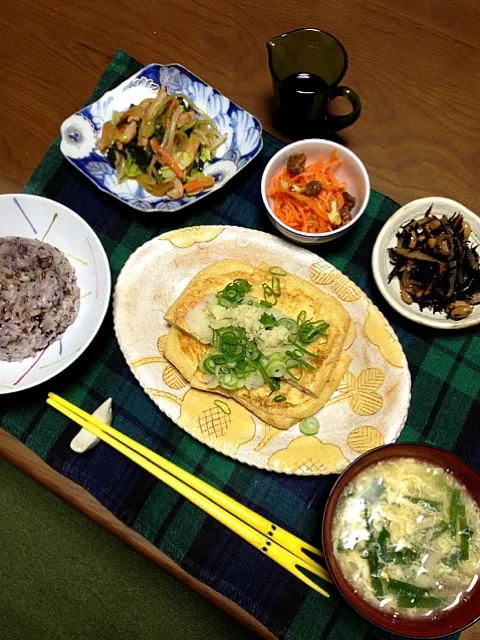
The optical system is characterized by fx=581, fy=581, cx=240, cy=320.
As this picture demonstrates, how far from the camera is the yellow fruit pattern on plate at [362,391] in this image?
2.33 metres

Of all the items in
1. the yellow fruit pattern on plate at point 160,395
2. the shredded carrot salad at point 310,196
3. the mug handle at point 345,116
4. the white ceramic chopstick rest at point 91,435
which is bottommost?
the white ceramic chopstick rest at point 91,435

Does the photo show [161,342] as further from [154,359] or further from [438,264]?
[438,264]

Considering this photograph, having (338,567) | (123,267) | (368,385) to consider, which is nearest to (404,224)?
(368,385)

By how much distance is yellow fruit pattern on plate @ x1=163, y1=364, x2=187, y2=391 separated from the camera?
2375 mm

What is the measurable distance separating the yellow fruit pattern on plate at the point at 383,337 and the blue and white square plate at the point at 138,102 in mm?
843

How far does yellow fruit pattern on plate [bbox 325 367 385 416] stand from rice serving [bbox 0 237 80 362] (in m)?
1.15

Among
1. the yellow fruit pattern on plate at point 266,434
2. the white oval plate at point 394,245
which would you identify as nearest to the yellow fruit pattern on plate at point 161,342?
the yellow fruit pattern on plate at point 266,434

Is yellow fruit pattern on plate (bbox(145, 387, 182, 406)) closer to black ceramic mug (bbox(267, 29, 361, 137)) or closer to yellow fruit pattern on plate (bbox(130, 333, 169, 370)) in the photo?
yellow fruit pattern on plate (bbox(130, 333, 169, 370))

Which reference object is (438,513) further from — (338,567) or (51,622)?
(51,622)

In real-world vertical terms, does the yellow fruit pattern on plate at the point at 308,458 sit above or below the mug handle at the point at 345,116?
below

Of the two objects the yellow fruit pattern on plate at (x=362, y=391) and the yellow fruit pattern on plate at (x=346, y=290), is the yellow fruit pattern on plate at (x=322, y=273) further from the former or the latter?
the yellow fruit pattern on plate at (x=362, y=391)

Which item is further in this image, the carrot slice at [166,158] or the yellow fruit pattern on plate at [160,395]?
the carrot slice at [166,158]

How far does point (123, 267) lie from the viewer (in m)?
2.44

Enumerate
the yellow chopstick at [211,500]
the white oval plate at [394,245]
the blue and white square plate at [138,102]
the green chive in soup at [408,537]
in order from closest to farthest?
the green chive in soup at [408,537], the yellow chopstick at [211,500], the white oval plate at [394,245], the blue and white square plate at [138,102]
